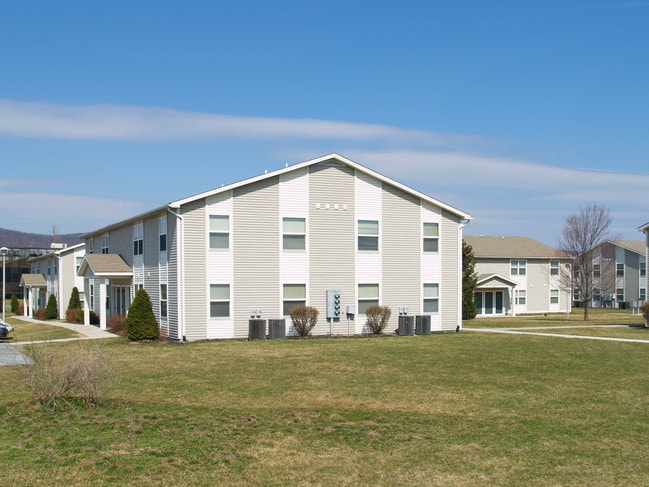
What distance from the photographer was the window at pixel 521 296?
57719 millimetres

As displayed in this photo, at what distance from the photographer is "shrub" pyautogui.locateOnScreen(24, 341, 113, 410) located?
12320mm

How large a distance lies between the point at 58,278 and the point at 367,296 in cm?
2555

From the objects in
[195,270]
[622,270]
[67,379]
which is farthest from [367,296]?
[622,270]

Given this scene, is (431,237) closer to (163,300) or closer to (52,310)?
(163,300)

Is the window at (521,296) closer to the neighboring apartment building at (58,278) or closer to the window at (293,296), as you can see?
the window at (293,296)

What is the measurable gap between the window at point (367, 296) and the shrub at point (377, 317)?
1.26 feet

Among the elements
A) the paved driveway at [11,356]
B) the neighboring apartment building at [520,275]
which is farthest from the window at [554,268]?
the paved driveway at [11,356]

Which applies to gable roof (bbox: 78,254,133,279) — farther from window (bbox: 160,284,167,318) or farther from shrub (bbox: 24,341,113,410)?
shrub (bbox: 24,341,113,410)

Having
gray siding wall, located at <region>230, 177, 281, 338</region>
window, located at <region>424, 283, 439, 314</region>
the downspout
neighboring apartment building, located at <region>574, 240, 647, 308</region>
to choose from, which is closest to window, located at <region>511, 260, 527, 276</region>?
neighboring apartment building, located at <region>574, 240, 647, 308</region>

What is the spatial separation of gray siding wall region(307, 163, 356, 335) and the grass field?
33.1ft

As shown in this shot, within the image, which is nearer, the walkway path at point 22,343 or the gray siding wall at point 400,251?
the walkway path at point 22,343

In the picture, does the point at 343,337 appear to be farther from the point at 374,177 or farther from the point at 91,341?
the point at 91,341

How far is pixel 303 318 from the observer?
29406mm

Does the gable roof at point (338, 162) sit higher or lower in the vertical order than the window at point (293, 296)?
higher
